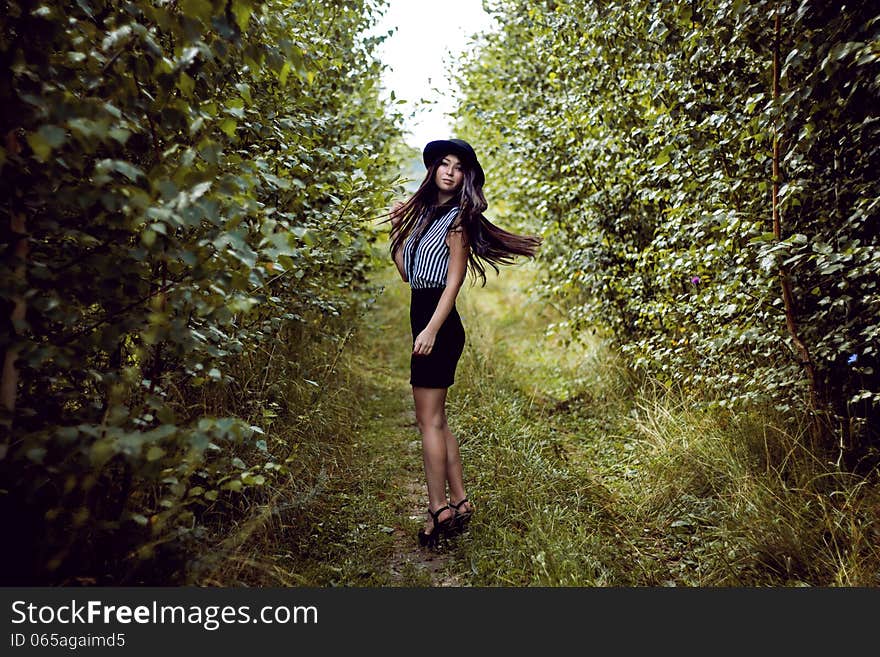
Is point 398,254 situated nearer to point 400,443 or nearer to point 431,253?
point 431,253

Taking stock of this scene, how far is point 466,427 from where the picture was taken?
5.12 meters

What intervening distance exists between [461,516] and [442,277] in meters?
1.39

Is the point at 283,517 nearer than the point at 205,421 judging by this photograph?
No

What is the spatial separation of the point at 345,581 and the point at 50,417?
1.56 meters

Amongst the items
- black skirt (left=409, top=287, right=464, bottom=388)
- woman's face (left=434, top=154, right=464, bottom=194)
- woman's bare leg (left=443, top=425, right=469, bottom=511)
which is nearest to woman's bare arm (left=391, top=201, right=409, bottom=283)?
black skirt (left=409, top=287, right=464, bottom=388)

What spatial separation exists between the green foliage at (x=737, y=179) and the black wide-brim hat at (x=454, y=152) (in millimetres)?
1022

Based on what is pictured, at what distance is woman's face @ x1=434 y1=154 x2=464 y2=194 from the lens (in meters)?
3.47

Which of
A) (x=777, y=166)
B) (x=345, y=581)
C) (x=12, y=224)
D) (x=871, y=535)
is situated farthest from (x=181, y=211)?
(x=871, y=535)

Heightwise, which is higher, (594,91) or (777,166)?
(594,91)

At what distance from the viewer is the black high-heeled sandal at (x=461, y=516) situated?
3527 millimetres

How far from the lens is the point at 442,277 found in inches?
134

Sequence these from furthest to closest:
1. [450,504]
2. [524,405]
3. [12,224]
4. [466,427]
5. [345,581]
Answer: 1. [524,405]
2. [466,427]
3. [450,504]
4. [345,581]
5. [12,224]

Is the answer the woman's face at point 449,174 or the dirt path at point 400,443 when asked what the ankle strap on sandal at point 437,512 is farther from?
the woman's face at point 449,174

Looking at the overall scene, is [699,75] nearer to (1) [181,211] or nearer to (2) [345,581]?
(1) [181,211]
